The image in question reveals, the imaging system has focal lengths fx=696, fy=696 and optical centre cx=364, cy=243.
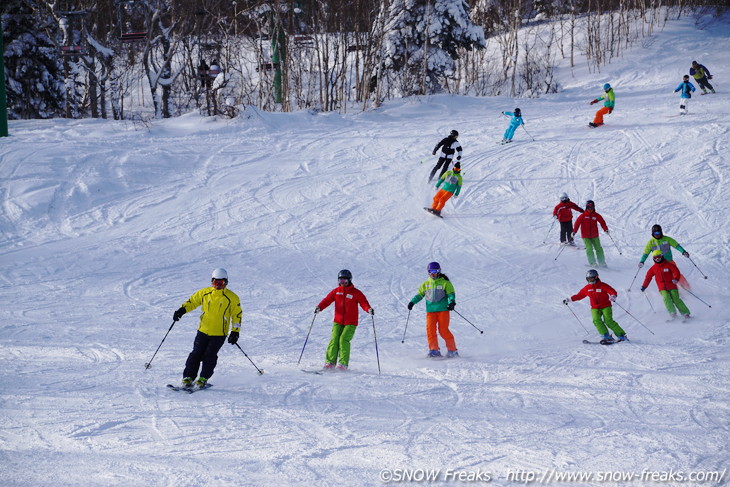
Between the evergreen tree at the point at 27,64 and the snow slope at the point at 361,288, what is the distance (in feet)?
18.8

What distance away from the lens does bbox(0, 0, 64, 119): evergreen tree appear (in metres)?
25.2

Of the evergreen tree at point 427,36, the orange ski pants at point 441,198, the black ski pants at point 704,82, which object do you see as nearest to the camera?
the orange ski pants at point 441,198

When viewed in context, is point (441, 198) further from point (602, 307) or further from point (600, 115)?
point (600, 115)

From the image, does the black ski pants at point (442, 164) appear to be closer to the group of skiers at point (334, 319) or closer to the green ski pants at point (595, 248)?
the green ski pants at point (595, 248)

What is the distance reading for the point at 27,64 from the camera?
82.9ft

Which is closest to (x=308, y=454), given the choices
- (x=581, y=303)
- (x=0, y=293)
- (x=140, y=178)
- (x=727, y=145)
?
(x=581, y=303)

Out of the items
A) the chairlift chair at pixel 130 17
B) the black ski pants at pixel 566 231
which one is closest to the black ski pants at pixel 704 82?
the black ski pants at pixel 566 231

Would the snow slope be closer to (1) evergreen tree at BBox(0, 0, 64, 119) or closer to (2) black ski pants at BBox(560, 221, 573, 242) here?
(2) black ski pants at BBox(560, 221, 573, 242)

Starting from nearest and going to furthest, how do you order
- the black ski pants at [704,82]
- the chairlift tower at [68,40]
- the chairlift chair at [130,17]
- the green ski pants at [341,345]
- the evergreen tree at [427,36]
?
the green ski pants at [341,345] → the chairlift tower at [68,40] → the black ski pants at [704,82] → the chairlift chair at [130,17] → the evergreen tree at [427,36]

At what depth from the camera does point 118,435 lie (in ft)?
19.5

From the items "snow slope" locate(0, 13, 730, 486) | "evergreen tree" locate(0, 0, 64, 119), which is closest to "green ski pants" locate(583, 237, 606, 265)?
"snow slope" locate(0, 13, 730, 486)

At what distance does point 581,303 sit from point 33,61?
2236 centimetres

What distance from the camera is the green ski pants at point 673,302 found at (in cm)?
1034

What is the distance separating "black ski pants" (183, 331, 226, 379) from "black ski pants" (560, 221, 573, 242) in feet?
27.8
